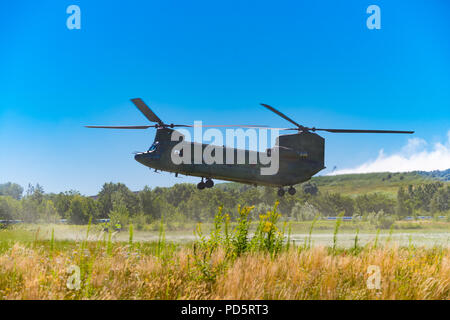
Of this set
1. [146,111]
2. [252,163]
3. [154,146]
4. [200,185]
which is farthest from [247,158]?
[146,111]

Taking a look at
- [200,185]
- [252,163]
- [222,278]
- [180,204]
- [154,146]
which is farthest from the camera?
[180,204]

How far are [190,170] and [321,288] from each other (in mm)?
13463

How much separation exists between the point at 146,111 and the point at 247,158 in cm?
662

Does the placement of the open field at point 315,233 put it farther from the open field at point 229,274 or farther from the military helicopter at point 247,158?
the military helicopter at point 247,158

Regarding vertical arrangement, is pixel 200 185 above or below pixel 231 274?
above

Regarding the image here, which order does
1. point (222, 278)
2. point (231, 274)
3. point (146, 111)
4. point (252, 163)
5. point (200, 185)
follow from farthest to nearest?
point (252, 163)
point (146, 111)
point (200, 185)
point (231, 274)
point (222, 278)

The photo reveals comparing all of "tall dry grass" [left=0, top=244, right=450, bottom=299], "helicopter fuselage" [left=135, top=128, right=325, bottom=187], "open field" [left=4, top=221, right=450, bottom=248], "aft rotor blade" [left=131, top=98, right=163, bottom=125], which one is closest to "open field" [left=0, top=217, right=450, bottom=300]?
"tall dry grass" [left=0, top=244, right=450, bottom=299]

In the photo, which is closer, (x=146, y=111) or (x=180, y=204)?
(x=146, y=111)

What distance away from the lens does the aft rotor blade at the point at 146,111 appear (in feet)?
63.7

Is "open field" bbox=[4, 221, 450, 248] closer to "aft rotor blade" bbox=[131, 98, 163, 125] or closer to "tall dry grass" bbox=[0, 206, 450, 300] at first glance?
"tall dry grass" bbox=[0, 206, 450, 300]

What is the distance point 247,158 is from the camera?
2152 centimetres

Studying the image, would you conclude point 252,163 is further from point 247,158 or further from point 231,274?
point 231,274

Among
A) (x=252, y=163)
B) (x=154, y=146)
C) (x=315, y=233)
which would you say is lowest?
(x=315, y=233)
